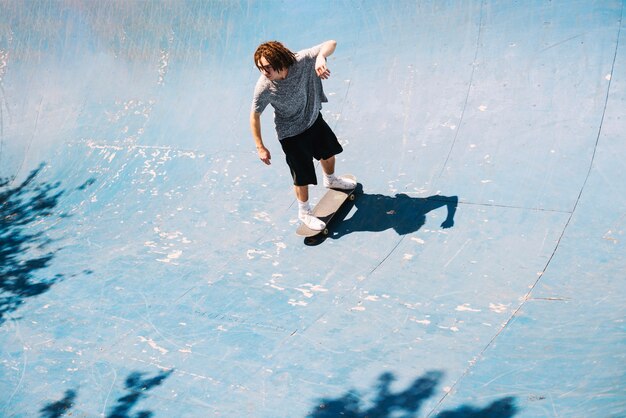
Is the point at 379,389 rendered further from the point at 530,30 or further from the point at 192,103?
the point at 192,103

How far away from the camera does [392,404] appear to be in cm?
353

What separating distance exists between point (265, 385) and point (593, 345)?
2025mm

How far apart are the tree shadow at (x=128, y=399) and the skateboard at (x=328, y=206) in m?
1.65

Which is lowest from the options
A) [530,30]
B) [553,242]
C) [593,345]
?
[593,345]

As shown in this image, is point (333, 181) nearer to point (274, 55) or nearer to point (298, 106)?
point (298, 106)

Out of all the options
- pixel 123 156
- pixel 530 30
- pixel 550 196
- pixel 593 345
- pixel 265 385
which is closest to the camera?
pixel 593 345

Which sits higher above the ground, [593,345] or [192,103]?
[192,103]

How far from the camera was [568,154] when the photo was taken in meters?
5.00

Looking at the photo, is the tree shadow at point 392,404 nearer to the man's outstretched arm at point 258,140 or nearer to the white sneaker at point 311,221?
the white sneaker at point 311,221

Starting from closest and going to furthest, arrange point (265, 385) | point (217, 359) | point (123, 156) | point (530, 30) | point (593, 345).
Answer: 1. point (593, 345)
2. point (265, 385)
3. point (217, 359)
4. point (530, 30)
5. point (123, 156)

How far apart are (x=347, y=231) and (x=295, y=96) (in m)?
1.28

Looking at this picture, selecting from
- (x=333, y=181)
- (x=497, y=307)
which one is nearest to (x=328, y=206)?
(x=333, y=181)

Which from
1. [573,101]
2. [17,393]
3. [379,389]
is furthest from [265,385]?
[573,101]

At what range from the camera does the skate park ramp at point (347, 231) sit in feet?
12.5
